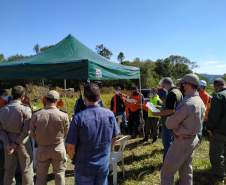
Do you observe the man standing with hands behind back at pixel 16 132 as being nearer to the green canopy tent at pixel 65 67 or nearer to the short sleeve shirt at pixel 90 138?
the green canopy tent at pixel 65 67

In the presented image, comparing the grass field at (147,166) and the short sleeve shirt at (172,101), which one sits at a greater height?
the short sleeve shirt at (172,101)

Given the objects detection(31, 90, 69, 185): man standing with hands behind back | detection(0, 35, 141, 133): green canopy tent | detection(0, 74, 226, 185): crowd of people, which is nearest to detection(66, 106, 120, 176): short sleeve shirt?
detection(0, 74, 226, 185): crowd of people

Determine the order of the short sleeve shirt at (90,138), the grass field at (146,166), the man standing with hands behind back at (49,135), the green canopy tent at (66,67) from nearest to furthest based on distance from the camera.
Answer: the short sleeve shirt at (90,138) → the man standing with hands behind back at (49,135) → the green canopy tent at (66,67) → the grass field at (146,166)

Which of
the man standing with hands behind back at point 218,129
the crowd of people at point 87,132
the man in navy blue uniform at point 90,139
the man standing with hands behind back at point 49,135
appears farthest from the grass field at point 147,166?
the man in navy blue uniform at point 90,139

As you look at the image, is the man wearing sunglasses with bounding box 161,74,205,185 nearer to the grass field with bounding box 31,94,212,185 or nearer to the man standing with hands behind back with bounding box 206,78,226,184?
the man standing with hands behind back with bounding box 206,78,226,184

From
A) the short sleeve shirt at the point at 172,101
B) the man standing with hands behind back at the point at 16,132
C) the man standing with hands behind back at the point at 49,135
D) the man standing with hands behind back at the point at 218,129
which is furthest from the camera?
the man standing with hands behind back at the point at 218,129

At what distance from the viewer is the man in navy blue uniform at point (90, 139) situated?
11.4 feet

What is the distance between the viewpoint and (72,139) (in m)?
3.46

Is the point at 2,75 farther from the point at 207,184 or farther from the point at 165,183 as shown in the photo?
the point at 207,184

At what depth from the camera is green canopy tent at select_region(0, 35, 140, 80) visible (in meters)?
6.20

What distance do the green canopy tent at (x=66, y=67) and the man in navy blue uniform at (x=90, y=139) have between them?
258 centimetres

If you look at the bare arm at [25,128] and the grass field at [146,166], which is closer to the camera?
the bare arm at [25,128]

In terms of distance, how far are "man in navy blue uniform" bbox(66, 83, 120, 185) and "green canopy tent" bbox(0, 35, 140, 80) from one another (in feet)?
8.46

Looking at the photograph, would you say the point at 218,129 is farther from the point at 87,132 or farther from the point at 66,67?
the point at 87,132
